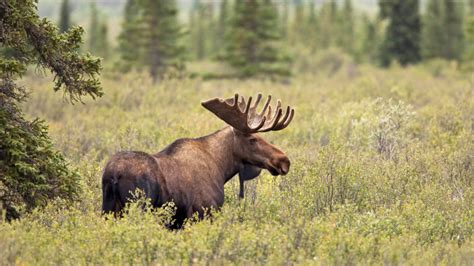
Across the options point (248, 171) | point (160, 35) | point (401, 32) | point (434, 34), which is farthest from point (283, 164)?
point (434, 34)

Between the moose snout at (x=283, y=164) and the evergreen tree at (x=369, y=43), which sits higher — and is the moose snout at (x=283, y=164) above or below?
above

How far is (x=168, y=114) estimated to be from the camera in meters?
18.7

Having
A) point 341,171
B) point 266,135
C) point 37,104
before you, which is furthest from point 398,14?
point 341,171

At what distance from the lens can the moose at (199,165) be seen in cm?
815

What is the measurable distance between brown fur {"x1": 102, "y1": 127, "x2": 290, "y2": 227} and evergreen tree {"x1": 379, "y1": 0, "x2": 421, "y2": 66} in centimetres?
3656

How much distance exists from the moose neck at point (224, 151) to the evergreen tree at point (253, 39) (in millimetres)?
25528

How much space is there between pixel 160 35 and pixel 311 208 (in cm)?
2599

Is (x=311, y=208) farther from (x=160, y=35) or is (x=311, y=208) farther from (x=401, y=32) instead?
(x=401, y=32)

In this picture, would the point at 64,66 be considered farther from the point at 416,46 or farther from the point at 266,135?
the point at 416,46

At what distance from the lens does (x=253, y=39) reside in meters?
35.0

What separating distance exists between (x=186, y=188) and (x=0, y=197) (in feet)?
6.02

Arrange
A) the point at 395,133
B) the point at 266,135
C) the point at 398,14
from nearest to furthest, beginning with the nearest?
the point at 395,133
the point at 266,135
the point at 398,14

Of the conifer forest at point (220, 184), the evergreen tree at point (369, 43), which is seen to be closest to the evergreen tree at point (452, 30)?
the evergreen tree at point (369, 43)

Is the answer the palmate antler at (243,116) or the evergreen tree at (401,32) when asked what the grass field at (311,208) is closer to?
the palmate antler at (243,116)
